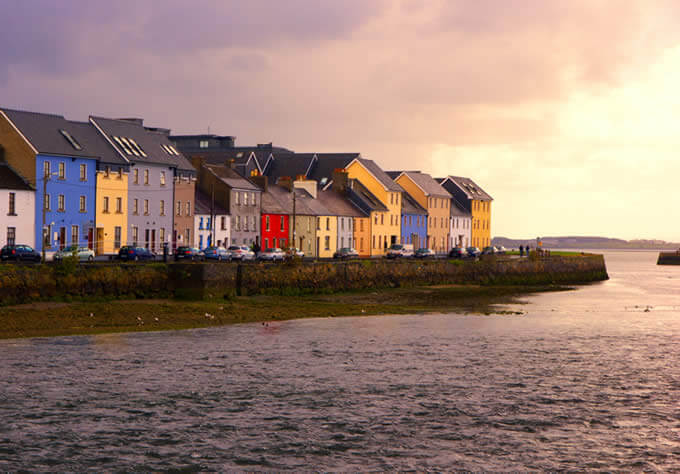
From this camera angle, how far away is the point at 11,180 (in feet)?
247

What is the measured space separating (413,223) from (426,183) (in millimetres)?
12407

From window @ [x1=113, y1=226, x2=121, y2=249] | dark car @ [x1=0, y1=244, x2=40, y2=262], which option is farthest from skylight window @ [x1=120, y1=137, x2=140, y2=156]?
dark car @ [x1=0, y1=244, x2=40, y2=262]

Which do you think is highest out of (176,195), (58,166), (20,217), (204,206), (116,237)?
(58,166)

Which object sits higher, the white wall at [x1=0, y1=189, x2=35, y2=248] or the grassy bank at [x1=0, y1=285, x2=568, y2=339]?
the white wall at [x1=0, y1=189, x2=35, y2=248]

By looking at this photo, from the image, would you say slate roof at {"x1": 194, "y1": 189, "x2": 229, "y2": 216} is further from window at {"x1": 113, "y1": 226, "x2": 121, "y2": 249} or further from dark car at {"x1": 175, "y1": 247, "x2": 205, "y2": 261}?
dark car at {"x1": 175, "y1": 247, "x2": 205, "y2": 261}

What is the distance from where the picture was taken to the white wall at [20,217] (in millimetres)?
73500

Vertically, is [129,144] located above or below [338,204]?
above

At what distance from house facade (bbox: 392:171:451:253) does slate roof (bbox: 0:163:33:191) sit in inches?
3028

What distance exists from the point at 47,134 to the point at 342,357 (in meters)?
54.9

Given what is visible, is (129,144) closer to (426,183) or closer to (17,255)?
(17,255)

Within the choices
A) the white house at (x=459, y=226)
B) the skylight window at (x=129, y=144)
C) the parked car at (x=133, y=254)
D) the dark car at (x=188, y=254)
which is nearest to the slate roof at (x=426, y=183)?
the white house at (x=459, y=226)

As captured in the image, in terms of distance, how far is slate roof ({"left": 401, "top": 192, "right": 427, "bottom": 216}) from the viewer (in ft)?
445

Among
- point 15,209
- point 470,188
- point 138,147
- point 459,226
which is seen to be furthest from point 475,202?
point 15,209

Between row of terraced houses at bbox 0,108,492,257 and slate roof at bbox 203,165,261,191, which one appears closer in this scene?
row of terraced houses at bbox 0,108,492,257
